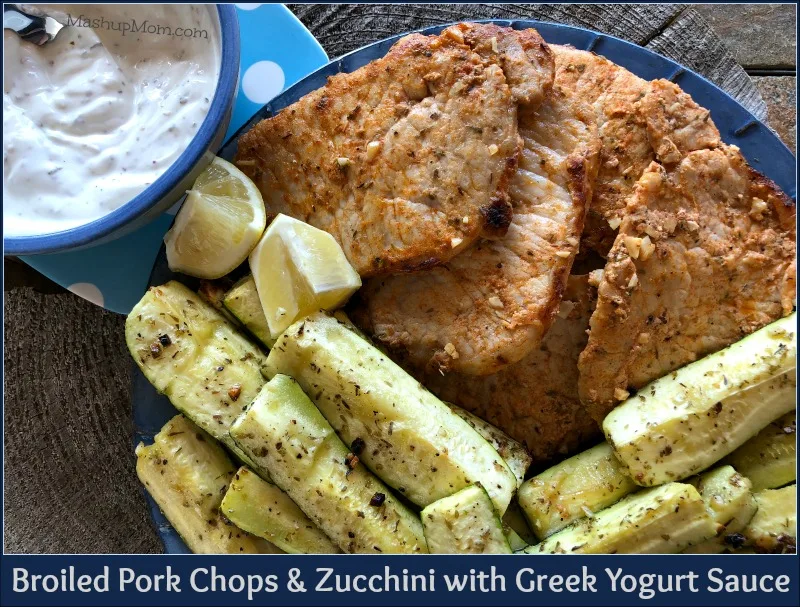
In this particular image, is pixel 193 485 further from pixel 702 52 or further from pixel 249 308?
pixel 702 52

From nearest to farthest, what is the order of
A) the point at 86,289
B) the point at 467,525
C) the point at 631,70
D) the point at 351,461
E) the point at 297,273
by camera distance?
the point at 467,525, the point at 351,461, the point at 297,273, the point at 631,70, the point at 86,289

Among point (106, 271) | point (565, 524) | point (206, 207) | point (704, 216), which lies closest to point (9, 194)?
point (106, 271)

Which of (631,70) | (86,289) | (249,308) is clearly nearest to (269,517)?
(249,308)

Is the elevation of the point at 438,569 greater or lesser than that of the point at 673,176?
lesser

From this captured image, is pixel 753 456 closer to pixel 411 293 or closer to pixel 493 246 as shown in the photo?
pixel 493 246

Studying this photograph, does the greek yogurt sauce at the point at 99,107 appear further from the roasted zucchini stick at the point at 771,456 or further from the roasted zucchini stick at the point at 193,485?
the roasted zucchini stick at the point at 771,456

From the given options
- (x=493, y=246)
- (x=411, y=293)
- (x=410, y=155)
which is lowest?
(x=411, y=293)

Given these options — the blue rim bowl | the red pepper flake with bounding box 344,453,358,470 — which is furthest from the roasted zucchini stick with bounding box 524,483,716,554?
the blue rim bowl
